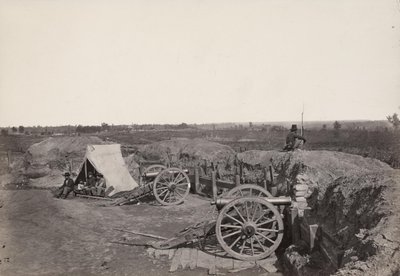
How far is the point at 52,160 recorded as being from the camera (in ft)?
75.4

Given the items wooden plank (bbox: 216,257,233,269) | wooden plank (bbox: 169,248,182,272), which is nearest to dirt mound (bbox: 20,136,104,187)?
wooden plank (bbox: 169,248,182,272)

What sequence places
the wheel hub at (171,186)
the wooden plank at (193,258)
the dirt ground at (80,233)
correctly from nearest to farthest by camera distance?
the wooden plank at (193,258) → the dirt ground at (80,233) → the wheel hub at (171,186)

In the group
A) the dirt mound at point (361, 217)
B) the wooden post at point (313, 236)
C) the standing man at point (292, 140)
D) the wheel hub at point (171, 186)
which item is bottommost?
→ the wheel hub at point (171, 186)

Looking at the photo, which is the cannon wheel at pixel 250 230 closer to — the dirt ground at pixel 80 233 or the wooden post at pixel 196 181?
the dirt ground at pixel 80 233

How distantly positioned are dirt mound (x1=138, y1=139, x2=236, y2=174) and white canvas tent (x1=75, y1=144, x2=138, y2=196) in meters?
3.37

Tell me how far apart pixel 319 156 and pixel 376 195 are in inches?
287

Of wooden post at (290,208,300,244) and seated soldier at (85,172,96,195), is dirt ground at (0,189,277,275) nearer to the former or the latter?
seated soldier at (85,172,96,195)

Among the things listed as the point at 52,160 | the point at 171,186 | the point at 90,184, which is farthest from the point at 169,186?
the point at 52,160

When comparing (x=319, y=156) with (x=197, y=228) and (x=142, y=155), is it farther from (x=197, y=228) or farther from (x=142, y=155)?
(x=142, y=155)

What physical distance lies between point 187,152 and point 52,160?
862 centimetres

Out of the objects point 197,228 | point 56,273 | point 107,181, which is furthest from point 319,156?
point 56,273

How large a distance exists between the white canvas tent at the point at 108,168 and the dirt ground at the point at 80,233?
4.69 feet

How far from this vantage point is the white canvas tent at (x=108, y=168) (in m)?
15.2

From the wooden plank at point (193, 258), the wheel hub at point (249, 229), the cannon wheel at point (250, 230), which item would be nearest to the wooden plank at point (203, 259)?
the wooden plank at point (193, 258)
